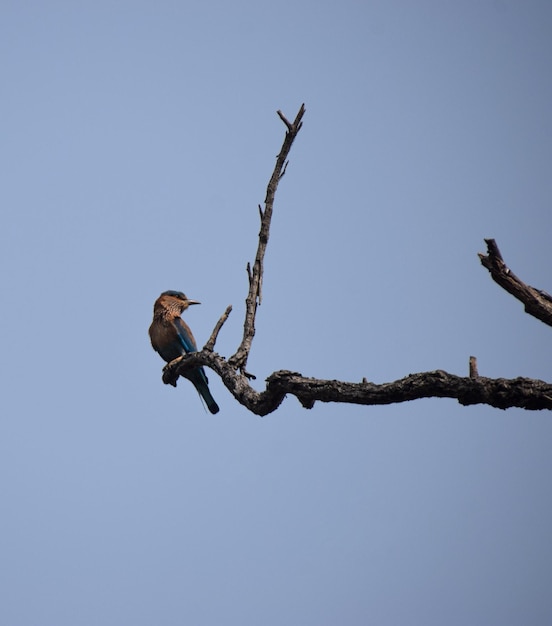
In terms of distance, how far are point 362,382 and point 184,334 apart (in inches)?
255

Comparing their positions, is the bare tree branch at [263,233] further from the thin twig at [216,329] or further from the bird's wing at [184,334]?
the bird's wing at [184,334]

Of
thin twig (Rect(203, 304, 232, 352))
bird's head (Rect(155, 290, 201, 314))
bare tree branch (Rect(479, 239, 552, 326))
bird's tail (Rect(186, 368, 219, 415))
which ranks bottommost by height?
bare tree branch (Rect(479, 239, 552, 326))

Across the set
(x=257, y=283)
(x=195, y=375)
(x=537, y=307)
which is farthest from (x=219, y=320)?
(x=195, y=375)

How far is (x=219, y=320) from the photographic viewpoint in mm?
6332

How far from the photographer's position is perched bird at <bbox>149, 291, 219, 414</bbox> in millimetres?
10805

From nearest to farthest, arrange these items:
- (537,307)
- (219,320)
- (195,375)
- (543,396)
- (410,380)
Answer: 1. (543,396)
2. (410,380)
3. (537,307)
4. (219,320)
5. (195,375)

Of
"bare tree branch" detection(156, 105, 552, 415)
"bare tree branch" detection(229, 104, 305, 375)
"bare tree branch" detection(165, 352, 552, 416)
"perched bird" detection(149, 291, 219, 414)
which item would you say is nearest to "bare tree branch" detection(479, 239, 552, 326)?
"bare tree branch" detection(156, 105, 552, 415)

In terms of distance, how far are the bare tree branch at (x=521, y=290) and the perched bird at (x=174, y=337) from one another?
244 inches

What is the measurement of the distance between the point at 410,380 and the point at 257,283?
2.27 meters

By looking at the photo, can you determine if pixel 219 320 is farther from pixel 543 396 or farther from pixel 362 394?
pixel 543 396

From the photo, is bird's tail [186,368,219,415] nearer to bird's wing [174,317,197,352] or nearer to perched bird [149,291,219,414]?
perched bird [149,291,219,414]

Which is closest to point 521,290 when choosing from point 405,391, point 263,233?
point 405,391

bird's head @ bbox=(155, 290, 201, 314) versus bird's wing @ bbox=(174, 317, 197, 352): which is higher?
bird's head @ bbox=(155, 290, 201, 314)

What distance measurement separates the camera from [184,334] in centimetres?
1085
